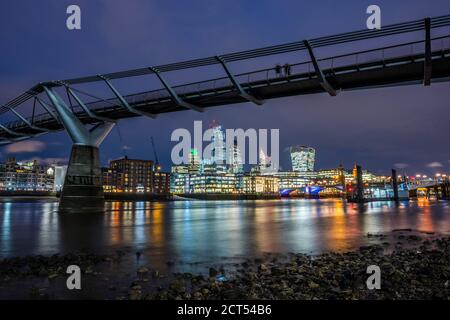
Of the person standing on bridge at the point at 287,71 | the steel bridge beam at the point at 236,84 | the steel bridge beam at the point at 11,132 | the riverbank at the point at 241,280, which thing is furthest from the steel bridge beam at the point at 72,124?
the riverbank at the point at 241,280

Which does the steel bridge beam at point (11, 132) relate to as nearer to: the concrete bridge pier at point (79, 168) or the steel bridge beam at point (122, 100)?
the concrete bridge pier at point (79, 168)

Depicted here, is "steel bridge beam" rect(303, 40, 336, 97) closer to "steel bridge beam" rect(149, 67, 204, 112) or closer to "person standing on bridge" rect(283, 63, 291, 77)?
"person standing on bridge" rect(283, 63, 291, 77)

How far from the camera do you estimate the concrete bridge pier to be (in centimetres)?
4844

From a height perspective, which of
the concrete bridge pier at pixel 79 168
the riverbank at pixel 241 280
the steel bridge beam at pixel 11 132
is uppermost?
the steel bridge beam at pixel 11 132

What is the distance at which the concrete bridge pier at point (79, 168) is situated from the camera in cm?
4844

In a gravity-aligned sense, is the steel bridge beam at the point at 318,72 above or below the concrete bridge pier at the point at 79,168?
above

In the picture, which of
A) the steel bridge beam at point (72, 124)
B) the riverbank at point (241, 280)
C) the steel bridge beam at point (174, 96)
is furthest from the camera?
the steel bridge beam at point (72, 124)

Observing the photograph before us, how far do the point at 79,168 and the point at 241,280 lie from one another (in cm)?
4315

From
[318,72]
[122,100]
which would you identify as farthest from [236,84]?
[122,100]

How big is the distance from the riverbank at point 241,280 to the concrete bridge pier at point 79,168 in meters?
34.7

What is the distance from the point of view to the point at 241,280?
446 inches

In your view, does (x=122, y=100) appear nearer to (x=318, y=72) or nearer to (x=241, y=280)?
(x=318, y=72)
